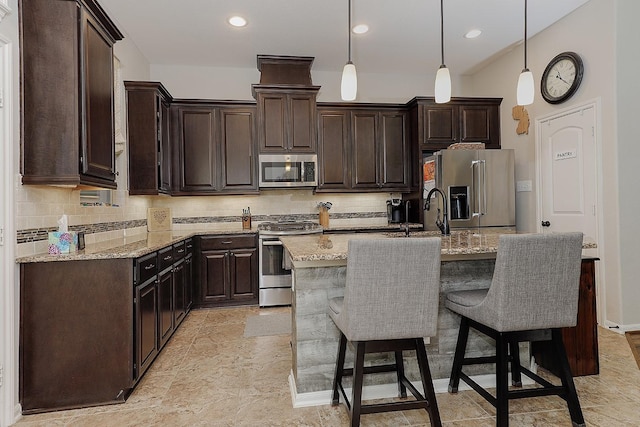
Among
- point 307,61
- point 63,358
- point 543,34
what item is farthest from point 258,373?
point 543,34

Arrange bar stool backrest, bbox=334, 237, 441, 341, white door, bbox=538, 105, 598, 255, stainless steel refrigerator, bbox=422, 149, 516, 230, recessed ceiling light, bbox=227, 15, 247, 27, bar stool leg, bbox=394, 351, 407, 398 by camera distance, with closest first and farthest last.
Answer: bar stool backrest, bbox=334, 237, 441, 341 → bar stool leg, bbox=394, 351, 407, 398 → white door, bbox=538, 105, 598, 255 → recessed ceiling light, bbox=227, 15, 247, 27 → stainless steel refrigerator, bbox=422, 149, 516, 230

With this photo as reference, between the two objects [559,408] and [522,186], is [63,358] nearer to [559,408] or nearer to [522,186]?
[559,408]

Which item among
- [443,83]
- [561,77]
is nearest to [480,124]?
[561,77]

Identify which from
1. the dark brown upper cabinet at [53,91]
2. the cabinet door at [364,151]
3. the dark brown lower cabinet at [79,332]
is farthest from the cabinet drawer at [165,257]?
the cabinet door at [364,151]

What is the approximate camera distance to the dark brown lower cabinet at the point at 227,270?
430 cm

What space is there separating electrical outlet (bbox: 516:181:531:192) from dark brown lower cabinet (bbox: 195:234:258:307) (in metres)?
3.25

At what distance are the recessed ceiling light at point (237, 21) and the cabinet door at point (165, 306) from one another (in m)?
2.47

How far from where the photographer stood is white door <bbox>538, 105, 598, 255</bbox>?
139 inches

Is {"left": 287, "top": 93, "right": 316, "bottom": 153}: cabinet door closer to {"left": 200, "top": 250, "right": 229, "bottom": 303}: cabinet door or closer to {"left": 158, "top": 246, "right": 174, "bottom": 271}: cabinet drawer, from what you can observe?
{"left": 200, "top": 250, "right": 229, "bottom": 303}: cabinet door

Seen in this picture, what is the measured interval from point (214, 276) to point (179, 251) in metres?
0.88

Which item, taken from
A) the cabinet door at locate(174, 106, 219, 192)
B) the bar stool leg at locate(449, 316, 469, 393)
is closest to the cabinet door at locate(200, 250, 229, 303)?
the cabinet door at locate(174, 106, 219, 192)

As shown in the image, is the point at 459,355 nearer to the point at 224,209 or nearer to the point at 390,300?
the point at 390,300

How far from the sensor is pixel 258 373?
264cm

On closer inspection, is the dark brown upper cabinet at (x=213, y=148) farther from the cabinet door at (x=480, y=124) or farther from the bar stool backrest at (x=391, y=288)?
the bar stool backrest at (x=391, y=288)
